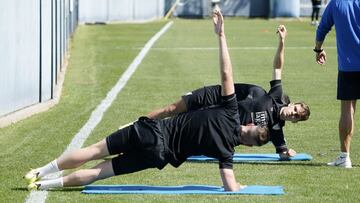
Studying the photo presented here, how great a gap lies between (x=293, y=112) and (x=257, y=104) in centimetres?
70

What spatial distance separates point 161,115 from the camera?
39.4 feet

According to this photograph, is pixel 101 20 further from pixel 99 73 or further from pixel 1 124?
pixel 1 124

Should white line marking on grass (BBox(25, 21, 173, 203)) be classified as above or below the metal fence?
below

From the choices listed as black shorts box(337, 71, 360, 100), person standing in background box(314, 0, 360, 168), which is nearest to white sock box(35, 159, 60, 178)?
person standing in background box(314, 0, 360, 168)

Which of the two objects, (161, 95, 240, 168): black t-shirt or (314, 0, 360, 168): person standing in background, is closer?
(161, 95, 240, 168): black t-shirt

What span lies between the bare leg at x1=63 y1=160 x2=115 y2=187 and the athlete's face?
1904mm

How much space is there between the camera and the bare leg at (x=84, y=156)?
945 cm

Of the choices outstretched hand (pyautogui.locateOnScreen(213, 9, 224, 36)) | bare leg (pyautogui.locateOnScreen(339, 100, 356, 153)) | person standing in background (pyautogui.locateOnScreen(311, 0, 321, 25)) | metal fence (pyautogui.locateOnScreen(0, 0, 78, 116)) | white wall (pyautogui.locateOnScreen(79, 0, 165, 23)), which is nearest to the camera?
outstretched hand (pyautogui.locateOnScreen(213, 9, 224, 36))

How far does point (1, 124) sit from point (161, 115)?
8.95 feet

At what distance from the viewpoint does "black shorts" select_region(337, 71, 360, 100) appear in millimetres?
11195

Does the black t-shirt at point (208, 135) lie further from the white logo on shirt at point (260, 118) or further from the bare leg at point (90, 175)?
the white logo on shirt at point (260, 118)

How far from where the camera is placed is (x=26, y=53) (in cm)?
1558

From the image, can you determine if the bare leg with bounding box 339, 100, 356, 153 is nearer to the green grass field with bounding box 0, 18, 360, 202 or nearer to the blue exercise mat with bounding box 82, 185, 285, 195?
the green grass field with bounding box 0, 18, 360, 202

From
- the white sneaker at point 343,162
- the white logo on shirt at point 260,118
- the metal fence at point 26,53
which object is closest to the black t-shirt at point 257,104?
the white logo on shirt at point 260,118
